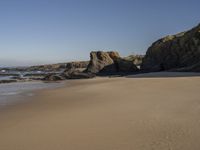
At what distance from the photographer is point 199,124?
707 cm

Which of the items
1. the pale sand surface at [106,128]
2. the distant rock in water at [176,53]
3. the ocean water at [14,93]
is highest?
the distant rock in water at [176,53]

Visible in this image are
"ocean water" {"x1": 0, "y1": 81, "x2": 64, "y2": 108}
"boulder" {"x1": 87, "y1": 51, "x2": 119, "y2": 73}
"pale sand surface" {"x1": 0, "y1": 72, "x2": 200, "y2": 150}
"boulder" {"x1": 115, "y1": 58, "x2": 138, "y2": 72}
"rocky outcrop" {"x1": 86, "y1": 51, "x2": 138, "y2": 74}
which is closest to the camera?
"pale sand surface" {"x1": 0, "y1": 72, "x2": 200, "y2": 150}

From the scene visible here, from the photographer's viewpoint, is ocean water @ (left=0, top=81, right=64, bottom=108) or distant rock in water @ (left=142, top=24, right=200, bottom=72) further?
distant rock in water @ (left=142, top=24, right=200, bottom=72)

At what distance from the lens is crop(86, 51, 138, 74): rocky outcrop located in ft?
157

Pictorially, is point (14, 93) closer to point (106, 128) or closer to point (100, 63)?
point (106, 128)

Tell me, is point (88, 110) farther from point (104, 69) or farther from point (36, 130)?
point (104, 69)

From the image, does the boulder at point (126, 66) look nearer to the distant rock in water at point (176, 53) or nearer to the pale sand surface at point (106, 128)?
the distant rock in water at point (176, 53)

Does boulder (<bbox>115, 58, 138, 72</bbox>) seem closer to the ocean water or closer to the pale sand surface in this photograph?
the ocean water

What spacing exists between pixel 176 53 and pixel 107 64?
512 inches

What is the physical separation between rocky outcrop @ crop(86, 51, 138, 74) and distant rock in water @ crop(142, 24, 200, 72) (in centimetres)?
271

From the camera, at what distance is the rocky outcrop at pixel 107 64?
4784cm

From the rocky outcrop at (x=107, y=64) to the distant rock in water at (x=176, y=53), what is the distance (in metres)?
2.71

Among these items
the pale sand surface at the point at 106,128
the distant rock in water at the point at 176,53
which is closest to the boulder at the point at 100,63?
the distant rock in water at the point at 176,53

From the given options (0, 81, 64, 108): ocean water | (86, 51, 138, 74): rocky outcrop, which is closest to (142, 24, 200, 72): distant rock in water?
(86, 51, 138, 74): rocky outcrop
